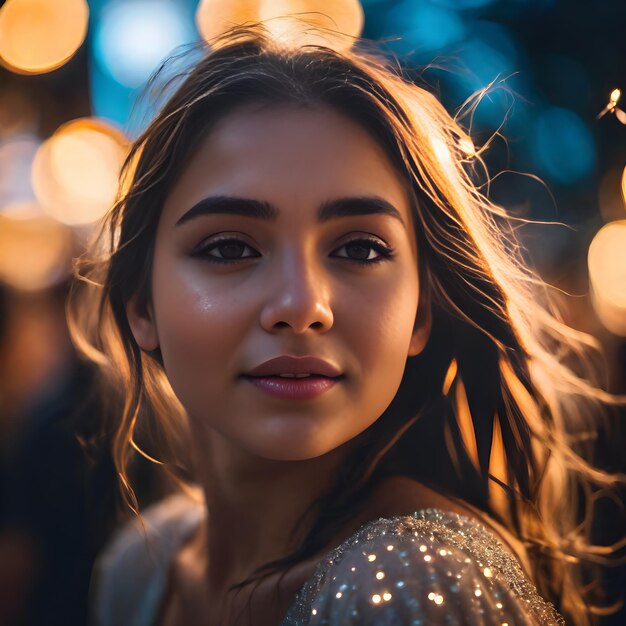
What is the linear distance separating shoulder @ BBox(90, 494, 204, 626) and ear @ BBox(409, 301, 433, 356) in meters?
0.47

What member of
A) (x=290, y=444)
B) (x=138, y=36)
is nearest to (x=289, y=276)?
(x=290, y=444)

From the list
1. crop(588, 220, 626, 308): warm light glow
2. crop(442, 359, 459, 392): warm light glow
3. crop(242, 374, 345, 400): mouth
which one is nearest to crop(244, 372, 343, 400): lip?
crop(242, 374, 345, 400): mouth

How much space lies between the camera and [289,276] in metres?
0.63

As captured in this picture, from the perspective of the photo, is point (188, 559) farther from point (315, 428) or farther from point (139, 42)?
point (139, 42)

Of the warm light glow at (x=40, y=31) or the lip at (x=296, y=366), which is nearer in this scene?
the lip at (x=296, y=366)

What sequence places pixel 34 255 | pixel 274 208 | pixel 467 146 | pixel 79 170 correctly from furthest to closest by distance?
pixel 34 255, pixel 79 170, pixel 467 146, pixel 274 208

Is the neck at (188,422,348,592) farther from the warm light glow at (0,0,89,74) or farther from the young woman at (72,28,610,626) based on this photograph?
the warm light glow at (0,0,89,74)

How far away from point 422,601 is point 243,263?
34 centimetres

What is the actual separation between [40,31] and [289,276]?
2.14 feet

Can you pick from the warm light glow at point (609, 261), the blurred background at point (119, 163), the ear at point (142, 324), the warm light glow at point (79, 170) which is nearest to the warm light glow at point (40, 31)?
the blurred background at point (119, 163)

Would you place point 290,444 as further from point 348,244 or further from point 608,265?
point 608,265

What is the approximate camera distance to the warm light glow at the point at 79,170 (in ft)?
3.00

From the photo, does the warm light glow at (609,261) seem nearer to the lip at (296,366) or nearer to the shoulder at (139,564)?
the lip at (296,366)

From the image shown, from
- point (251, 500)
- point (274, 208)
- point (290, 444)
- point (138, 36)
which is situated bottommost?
point (251, 500)
